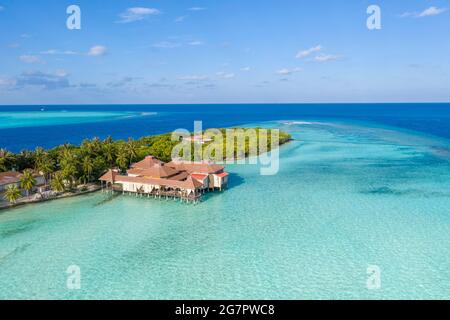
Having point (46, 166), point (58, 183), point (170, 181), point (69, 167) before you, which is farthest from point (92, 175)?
point (170, 181)

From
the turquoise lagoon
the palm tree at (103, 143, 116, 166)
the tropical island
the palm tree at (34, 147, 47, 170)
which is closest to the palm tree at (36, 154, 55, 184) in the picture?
the tropical island

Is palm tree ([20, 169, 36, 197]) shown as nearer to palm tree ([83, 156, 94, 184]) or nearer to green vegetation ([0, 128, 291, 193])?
green vegetation ([0, 128, 291, 193])

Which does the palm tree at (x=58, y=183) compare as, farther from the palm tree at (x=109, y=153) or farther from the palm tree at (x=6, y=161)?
the palm tree at (x=6, y=161)

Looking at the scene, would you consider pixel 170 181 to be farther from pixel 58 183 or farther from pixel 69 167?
pixel 58 183

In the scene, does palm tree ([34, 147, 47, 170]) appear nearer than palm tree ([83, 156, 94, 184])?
No
